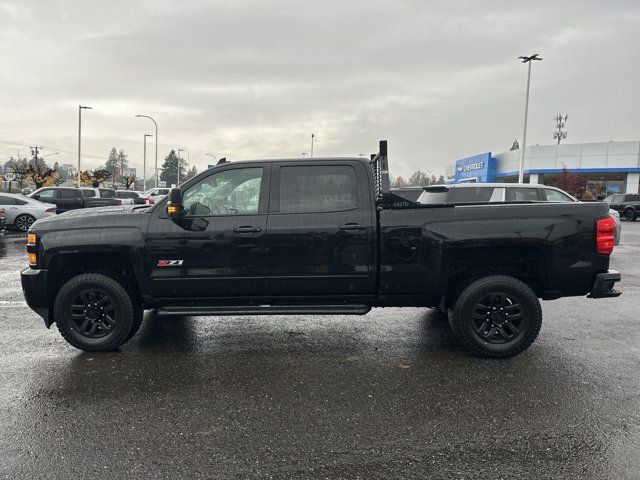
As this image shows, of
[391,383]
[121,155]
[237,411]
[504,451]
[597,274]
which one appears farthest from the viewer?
[121,155]

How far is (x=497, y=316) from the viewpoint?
4.68m

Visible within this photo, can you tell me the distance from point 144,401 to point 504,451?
2.67 m

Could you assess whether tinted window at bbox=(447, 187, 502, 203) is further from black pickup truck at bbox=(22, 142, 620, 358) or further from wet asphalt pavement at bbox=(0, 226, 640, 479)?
black pickup truck at bbox=(22, 142, 620, 358)

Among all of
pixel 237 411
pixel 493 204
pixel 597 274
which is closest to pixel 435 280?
pixel 493 204

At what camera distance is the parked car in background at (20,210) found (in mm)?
16922

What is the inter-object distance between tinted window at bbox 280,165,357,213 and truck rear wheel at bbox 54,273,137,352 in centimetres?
189

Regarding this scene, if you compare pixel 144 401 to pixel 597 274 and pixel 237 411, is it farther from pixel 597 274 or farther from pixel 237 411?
pixel 597 274

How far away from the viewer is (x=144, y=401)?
3.70 m

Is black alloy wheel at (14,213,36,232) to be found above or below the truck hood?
below

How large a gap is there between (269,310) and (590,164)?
147ft

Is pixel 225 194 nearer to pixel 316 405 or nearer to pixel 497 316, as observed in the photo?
pixel 316 405

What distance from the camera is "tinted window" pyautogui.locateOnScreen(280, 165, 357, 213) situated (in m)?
4.75

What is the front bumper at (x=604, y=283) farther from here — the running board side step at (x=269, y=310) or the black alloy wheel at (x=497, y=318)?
the running board side step at (x=269, y=310)

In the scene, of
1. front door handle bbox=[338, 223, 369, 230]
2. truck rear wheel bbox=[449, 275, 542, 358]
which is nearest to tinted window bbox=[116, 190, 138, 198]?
front door handle bbox=[338, 223, 369, 230]
